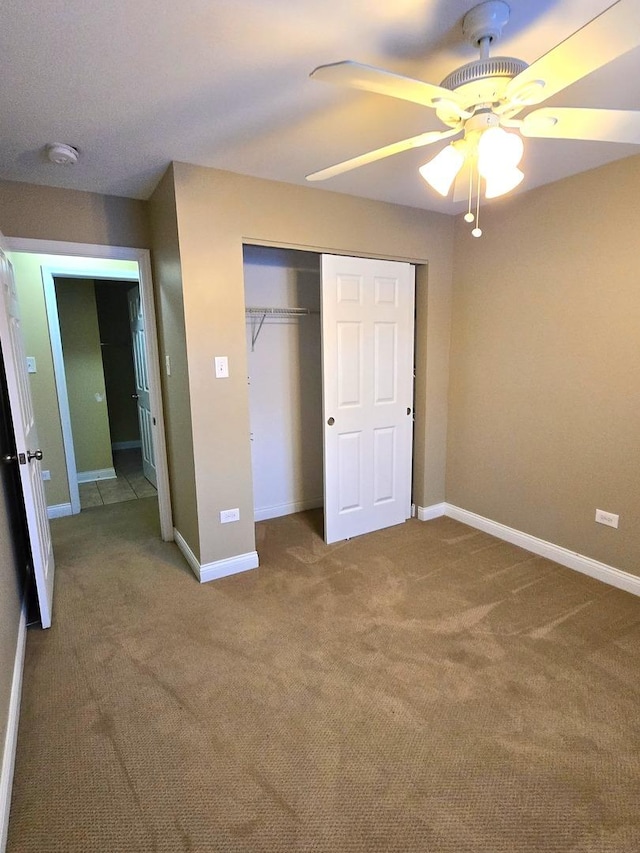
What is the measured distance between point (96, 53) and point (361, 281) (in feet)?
6.38

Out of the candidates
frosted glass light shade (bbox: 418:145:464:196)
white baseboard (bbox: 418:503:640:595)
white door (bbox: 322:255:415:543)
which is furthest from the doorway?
frosted glass light shade (bbox: 418:145:464:196)

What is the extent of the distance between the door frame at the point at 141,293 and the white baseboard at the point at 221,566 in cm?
52

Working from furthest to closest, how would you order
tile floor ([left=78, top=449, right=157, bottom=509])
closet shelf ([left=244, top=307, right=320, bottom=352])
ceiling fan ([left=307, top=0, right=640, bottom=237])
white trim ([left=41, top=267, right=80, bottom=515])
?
tile floor ([left=78, top=449, right=157, bottom=509])
white trim ([left=41, top=267, right=80, bottom=515])
closet shelf ([left=244, top=307, right=320, bottom=352])
ceiling fan ([left=307, top=0, right=640, bottom=237])

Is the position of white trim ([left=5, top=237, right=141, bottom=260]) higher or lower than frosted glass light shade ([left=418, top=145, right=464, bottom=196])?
higher

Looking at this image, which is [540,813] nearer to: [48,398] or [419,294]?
[419,294]

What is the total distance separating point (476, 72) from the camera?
122cm

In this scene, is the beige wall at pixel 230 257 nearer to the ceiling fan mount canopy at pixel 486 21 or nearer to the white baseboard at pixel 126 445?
the ceiling fan mount canopy at pixel 486 21

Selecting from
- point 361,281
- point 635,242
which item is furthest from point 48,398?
point 635,242

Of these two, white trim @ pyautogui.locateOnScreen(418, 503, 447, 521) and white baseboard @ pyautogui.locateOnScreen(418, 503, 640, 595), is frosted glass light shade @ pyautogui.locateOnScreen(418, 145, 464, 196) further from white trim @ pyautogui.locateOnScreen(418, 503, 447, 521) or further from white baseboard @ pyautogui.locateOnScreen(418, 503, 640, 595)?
white trim @ pyautogui.locateOnScreen(418, 503, 447, 521)

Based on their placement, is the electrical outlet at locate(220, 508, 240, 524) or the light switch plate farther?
the electrical outlet at locate(220, 508, 240, 524)

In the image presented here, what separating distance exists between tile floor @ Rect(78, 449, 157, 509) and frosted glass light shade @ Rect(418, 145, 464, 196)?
3.94m

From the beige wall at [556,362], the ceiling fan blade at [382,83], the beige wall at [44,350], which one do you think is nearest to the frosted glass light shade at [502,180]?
the ceiling fan blade at [382,83]

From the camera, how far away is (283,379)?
3.68 meters

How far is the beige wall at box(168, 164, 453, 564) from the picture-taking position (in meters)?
2.45
